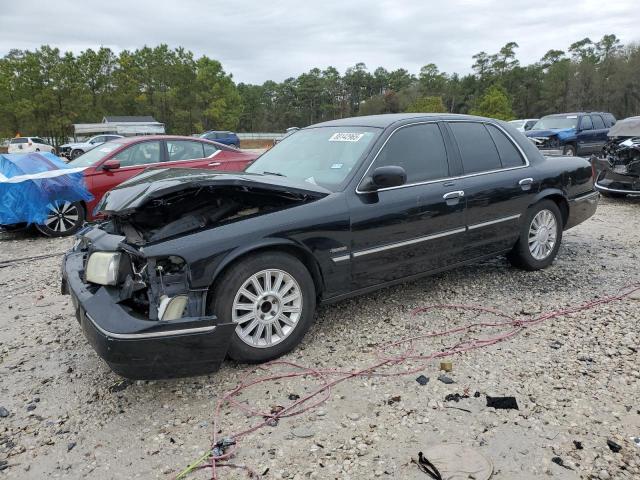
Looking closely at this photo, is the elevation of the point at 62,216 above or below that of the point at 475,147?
below

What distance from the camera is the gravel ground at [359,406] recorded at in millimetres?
2389

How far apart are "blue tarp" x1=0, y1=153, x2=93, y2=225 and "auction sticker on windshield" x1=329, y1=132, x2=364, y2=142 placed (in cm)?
506

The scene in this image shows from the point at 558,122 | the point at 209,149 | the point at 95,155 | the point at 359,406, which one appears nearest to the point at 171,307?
the point at 359,406

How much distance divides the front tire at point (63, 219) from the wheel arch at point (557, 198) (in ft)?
21.9

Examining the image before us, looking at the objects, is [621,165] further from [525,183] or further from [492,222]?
[492,222]

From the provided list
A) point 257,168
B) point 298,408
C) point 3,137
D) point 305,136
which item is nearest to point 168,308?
point 298,408

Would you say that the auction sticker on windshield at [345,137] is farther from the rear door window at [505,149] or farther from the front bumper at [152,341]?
the front bumper at [152,341]

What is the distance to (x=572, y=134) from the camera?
52.7 feet

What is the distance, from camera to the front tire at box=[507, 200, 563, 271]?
4.87 m

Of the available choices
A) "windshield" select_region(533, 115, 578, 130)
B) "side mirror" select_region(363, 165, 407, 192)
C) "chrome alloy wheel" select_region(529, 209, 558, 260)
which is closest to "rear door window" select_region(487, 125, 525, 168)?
"chrome alloy wheel" select_region(529, 209, 558, 260)

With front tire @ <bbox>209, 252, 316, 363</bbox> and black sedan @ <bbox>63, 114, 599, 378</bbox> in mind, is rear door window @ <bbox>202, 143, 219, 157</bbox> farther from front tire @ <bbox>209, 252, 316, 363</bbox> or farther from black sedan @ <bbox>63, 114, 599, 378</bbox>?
front tire @ <bbox>209, 252, 316, 363</bbox>

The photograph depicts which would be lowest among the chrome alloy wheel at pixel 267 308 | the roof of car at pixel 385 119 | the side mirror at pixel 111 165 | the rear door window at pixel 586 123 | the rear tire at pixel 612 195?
the rear tire at pixel 612 195

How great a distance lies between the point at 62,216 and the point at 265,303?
582 cm

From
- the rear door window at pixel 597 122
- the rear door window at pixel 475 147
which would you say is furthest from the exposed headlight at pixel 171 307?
the rear door window at pixel 597 122
